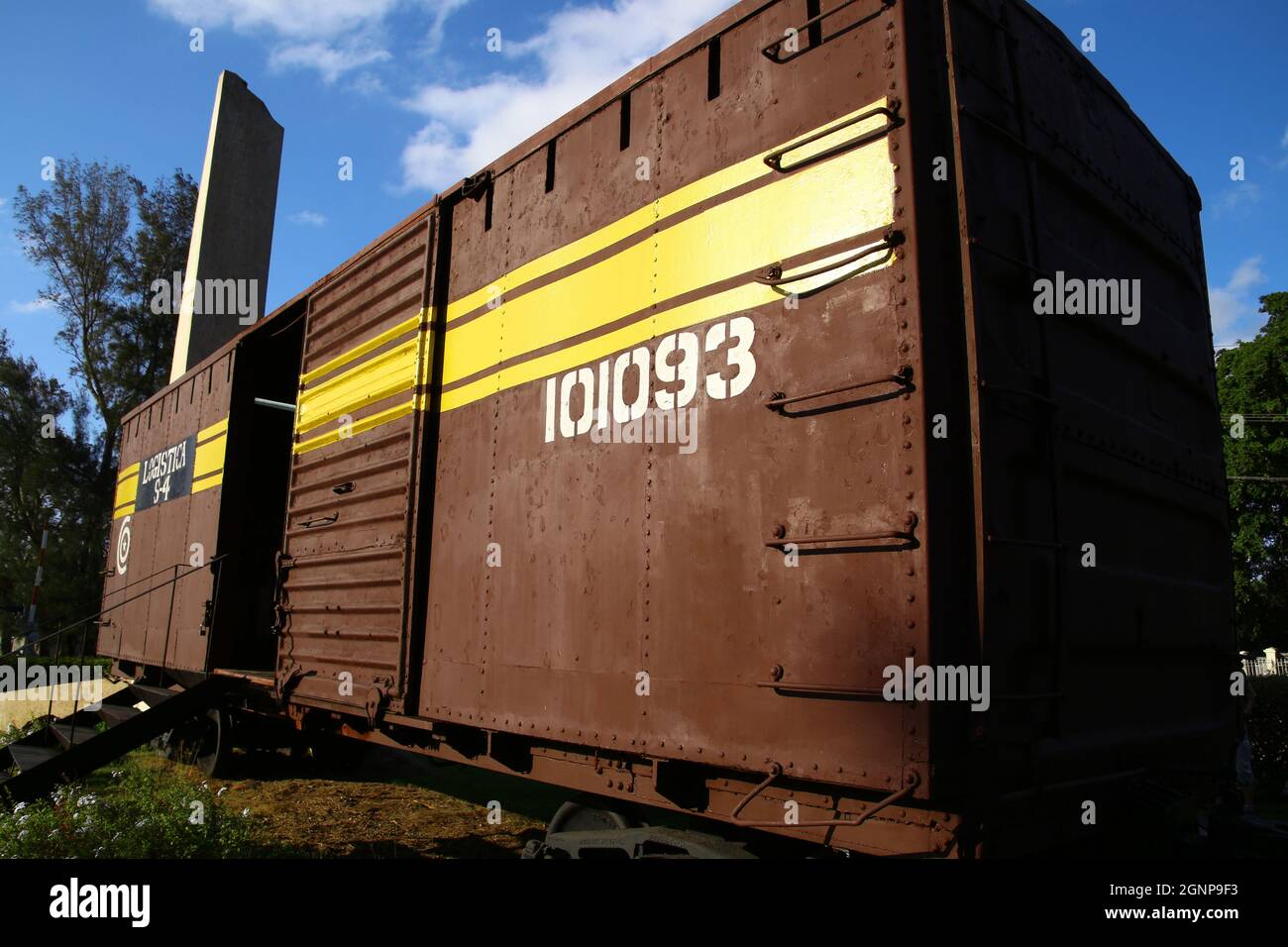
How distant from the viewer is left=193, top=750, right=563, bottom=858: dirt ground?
610 cm

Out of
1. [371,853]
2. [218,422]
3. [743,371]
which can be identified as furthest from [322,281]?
[743,371]

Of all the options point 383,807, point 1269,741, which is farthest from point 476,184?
point 1269,741

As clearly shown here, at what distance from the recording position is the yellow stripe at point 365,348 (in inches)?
214

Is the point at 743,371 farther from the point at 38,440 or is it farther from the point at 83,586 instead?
the point at 38,440

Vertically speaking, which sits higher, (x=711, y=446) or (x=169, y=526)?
(x=169, y=526)

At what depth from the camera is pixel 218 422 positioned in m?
8.32

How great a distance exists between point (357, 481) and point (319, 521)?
2.15 ft

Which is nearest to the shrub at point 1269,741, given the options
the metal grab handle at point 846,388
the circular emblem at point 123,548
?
the metal grab handle at point 846,388

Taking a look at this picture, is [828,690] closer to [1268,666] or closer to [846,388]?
[846,388]

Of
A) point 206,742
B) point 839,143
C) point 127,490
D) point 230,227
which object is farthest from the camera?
point 230,227

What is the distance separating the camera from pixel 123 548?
10930mm

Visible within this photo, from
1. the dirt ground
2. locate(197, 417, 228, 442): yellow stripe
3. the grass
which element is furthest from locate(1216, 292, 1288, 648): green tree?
the grass

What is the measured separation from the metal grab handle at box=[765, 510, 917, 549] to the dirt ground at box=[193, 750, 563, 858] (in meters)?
3.44

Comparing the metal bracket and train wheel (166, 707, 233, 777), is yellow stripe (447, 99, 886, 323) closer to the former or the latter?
the metal bracket
